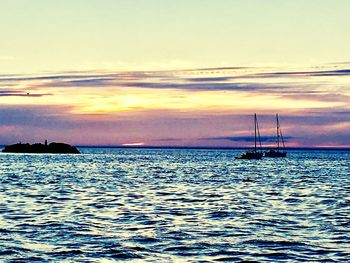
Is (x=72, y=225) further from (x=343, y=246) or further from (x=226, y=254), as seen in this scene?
(x=343, y=246)

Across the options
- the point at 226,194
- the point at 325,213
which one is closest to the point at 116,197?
the point at 226,194

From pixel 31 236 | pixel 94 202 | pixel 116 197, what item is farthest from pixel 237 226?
pixel 116 197

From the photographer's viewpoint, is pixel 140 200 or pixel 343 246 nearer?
pixel 343 246

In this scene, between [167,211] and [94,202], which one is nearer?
[167,211]

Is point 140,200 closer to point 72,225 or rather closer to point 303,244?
point 72,225

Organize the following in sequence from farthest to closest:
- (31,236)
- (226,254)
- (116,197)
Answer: (116,197), (31,236), (226,254)

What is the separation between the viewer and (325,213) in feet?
135

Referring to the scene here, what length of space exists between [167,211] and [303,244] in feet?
45.9

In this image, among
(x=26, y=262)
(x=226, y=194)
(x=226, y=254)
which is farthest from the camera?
(x=226, y=194)

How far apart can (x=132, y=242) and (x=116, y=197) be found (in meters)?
24.6

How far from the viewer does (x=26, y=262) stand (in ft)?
80.0

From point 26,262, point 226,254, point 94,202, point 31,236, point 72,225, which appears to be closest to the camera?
point 26,262

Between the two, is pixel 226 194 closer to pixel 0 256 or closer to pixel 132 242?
pixel 132 242

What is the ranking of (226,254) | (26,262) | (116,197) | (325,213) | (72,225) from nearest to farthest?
1. (26,262)
2. (226,254)
3. (72,225)
4. (325,213)
5. (116,197)
